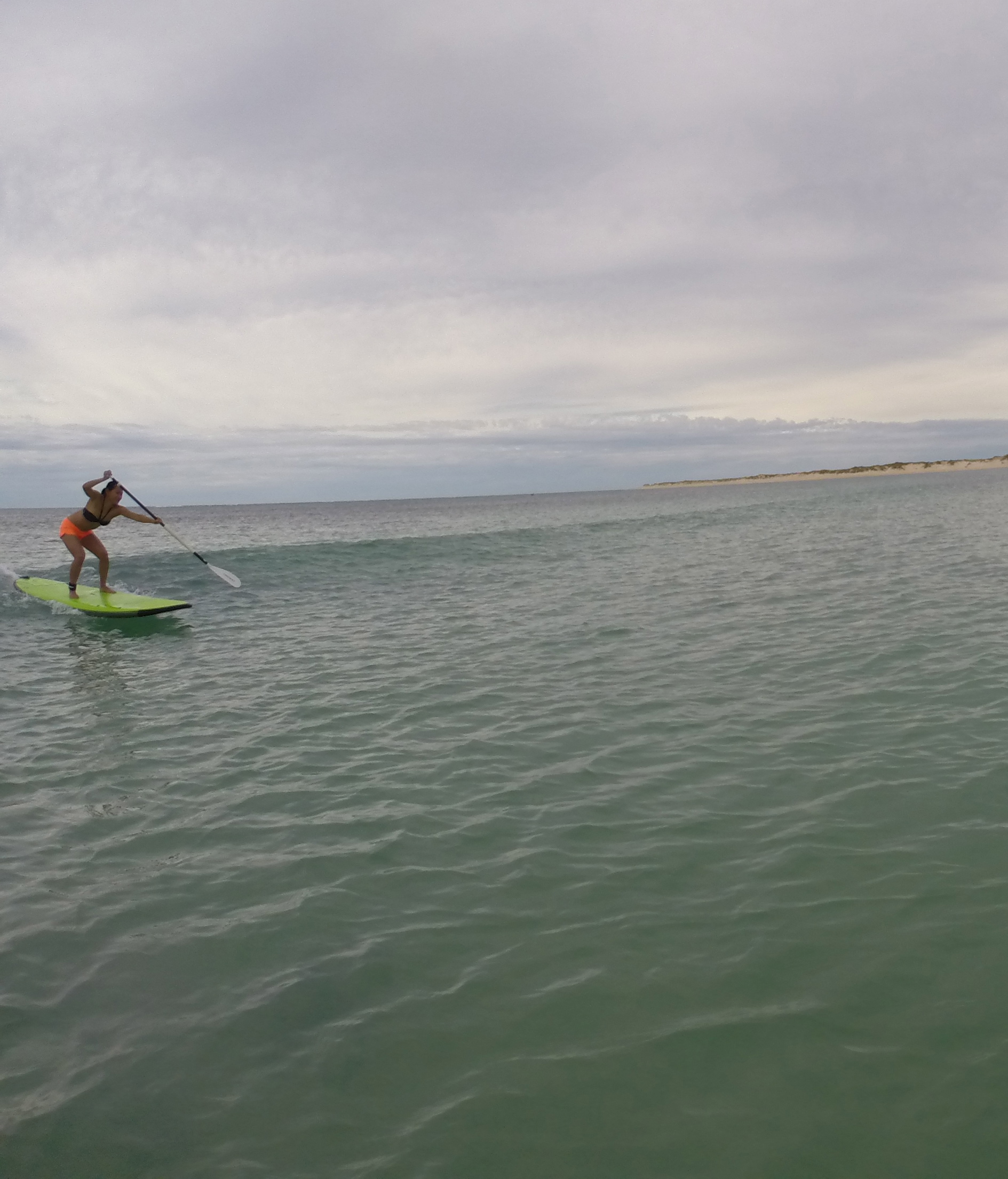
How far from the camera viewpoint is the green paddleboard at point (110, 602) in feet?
58.9

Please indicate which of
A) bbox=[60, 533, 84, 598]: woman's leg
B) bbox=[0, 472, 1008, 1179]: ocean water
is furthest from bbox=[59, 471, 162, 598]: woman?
bbox=[0, 472, 1008, 1179]: ocean water

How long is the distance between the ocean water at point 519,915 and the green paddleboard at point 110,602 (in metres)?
5.37

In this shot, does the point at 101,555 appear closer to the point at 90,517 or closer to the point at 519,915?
the point at 90,517

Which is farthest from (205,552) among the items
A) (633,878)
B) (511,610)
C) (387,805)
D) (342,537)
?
(633,878)

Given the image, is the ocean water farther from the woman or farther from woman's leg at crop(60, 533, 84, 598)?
woman's leg at crop(60, 533, 84, 598)

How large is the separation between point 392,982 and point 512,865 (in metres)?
1.47

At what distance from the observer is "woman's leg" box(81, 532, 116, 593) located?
60.4 ft

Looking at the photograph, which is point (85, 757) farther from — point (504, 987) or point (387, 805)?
point (504, 987)

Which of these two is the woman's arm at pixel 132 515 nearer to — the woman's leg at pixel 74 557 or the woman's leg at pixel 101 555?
the woman's leg at pixel 101 555

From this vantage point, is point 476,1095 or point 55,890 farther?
point 55,890

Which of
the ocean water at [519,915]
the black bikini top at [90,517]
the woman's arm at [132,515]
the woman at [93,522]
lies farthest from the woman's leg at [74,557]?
the ocean water at [519,915]

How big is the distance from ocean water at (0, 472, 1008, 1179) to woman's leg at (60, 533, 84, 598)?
6642 millimetres

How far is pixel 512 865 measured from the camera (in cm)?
593

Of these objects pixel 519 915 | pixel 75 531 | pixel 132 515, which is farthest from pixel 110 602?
pixel 519 915
